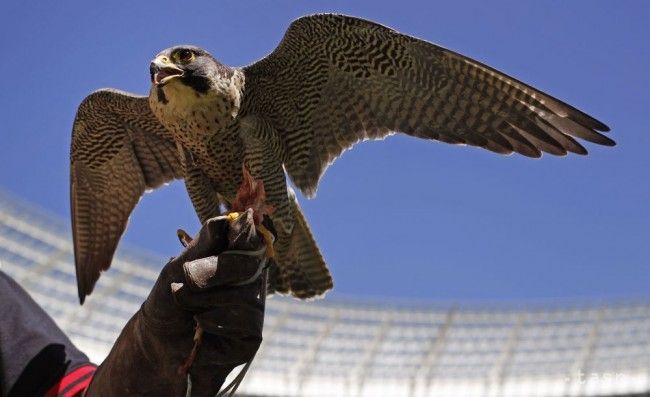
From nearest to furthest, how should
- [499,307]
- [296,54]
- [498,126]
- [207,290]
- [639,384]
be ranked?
[207,290]
[498,126]
[296,54]
[639,384]
[499,307]

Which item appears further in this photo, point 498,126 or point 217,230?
point 498,126

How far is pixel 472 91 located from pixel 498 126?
30 centimetres

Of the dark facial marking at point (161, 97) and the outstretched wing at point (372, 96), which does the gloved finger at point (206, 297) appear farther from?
the outstretched wing at point (372, 96)

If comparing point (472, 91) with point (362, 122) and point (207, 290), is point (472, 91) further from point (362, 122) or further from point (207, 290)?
point (207, 290)

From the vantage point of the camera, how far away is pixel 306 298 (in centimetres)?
593

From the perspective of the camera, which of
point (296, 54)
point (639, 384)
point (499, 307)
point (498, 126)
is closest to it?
point (498, 126)

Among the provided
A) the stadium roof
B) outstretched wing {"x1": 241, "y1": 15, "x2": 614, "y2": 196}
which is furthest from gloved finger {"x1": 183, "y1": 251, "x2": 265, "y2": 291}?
the stadium roof

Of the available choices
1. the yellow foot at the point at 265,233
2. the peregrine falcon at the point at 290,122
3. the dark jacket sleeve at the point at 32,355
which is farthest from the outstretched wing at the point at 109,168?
the yellow foot at the point at 265,233

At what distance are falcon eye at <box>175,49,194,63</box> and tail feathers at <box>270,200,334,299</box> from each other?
1.25m

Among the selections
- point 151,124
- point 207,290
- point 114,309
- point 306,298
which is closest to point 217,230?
point 207,290

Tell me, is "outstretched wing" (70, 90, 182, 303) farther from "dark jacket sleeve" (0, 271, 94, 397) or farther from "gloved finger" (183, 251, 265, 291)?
"gloved finger" (183, 251, 265, 291)

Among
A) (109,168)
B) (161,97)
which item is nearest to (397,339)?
(109,168)

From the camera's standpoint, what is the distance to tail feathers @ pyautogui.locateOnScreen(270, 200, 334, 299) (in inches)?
234

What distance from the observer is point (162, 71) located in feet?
16.5
